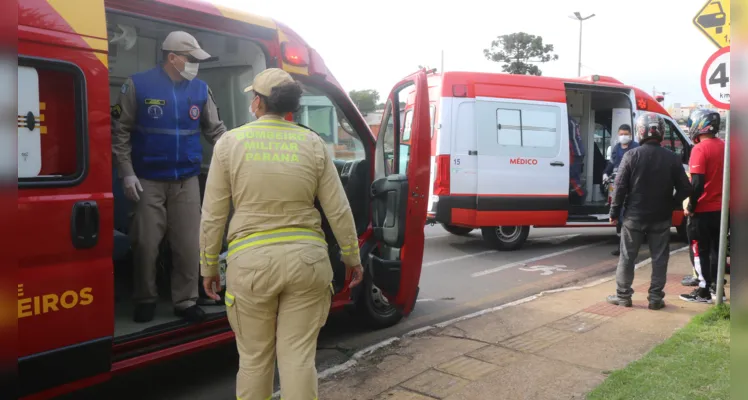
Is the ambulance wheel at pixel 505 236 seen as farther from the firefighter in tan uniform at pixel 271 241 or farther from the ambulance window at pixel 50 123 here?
the ambulance window at pixel 50 123

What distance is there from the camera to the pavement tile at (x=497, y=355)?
4.36 metres

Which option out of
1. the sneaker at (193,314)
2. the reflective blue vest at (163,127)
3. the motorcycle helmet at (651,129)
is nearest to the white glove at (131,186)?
the reflective blue vest at (163,127)

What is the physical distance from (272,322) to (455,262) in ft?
19.2

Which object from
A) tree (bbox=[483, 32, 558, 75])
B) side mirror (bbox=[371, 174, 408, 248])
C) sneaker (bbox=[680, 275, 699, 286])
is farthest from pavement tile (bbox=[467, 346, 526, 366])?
tree (bbox=[483, 32, 558, 75])

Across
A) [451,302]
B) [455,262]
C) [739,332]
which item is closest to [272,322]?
[739,332]

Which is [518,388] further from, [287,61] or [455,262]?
[455,262]

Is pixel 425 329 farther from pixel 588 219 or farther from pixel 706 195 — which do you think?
pixel 588 219

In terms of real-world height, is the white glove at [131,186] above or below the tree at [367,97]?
below

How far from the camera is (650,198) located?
5.68 m

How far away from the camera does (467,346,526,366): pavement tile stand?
436cm

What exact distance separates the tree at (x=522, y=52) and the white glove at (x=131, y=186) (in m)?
47.5

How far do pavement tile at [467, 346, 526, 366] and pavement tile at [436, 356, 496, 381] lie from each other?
74 millimetres

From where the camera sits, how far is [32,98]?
2963mm

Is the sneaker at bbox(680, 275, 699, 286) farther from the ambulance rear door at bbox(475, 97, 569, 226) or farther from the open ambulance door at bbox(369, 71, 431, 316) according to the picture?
the open ambulance door at bbox(369, 71, 431, 316)
